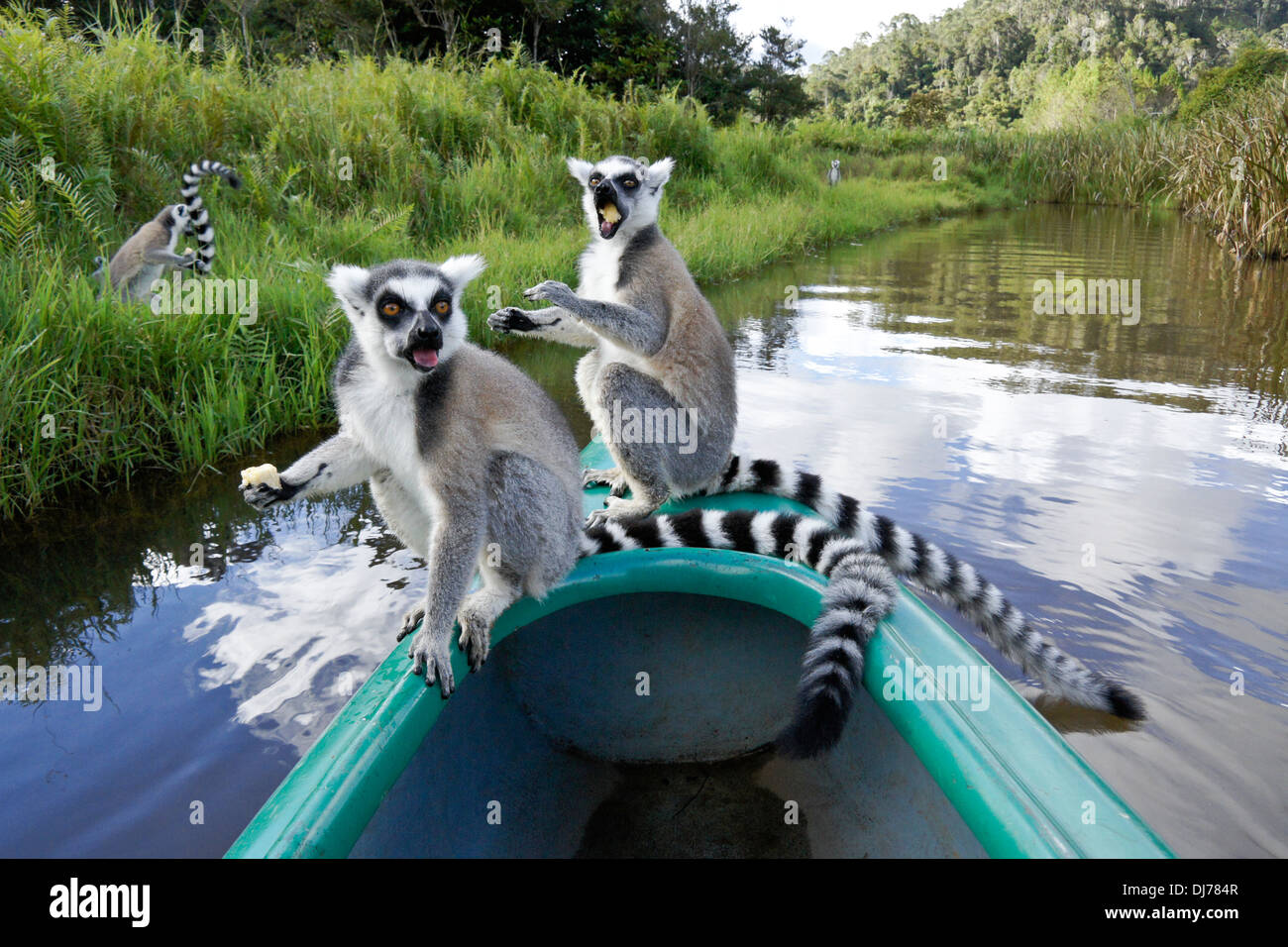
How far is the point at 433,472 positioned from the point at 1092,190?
33.9 metres

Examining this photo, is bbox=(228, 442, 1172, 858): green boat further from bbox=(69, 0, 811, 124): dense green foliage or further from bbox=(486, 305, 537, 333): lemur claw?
bbox=(69, 0, 811, 124): dense green foliage

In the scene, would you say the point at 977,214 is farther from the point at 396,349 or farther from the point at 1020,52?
the point at 1020,52

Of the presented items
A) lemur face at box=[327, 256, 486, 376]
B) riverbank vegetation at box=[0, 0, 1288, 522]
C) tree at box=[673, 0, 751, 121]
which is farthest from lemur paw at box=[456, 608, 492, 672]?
tree at box=[673, 0, 751, 121]

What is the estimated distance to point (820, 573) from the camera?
3016mm

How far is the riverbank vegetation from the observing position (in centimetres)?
561

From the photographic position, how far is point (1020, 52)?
91.6m

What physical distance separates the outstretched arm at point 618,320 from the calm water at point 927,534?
1.78 m

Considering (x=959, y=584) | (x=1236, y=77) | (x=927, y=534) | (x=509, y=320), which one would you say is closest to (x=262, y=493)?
(x=509, y=320)

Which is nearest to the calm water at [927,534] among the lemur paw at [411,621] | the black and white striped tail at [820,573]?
the lemur paw at [411,621]

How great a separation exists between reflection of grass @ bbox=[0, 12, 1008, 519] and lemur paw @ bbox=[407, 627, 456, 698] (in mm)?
3934

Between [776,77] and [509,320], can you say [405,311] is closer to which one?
[509,320]

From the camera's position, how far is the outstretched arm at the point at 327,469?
10.0 ft
